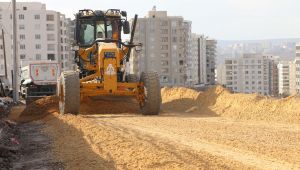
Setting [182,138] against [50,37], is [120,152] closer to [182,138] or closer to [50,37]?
[182,138]

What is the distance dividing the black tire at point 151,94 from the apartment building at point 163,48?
100410mm

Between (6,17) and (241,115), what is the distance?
86.4 meters

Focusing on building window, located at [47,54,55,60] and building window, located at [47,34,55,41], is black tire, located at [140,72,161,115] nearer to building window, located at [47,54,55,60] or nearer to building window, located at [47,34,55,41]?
building window, located at [47,54,55,60]

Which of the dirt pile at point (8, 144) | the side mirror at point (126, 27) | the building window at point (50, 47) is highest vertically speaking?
the building window at point (50, 47)

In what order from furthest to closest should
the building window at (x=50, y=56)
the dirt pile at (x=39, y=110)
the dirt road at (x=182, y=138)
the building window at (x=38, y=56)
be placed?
the building window at (x=50, y=56) → the building window at (x=38, y=56) → the dirt pile at (x=39, y=110) → the dirt road at (x=182, y=138)

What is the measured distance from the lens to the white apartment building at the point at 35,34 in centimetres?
10081

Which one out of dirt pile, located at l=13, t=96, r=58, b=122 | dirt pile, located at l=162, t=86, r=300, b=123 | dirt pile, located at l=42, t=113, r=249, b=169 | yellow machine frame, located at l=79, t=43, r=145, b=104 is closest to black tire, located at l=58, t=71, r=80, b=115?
yellow machine frame, located at l=79, t=43, r=145, b=104

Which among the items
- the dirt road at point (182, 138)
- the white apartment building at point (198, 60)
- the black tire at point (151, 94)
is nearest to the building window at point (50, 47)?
the white apartment building at point (198, 60)

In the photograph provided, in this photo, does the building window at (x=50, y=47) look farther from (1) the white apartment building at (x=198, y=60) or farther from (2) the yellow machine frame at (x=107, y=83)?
(2) the yellow machine frame at (x=107, y=83)

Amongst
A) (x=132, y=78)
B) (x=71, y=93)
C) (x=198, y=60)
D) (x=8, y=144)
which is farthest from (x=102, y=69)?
(x=198, y=60)

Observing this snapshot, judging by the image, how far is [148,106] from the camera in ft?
66.7

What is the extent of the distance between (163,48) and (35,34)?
105 ft

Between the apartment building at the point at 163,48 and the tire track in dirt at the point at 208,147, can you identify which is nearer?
the tire track in dirt at the point at 208,147

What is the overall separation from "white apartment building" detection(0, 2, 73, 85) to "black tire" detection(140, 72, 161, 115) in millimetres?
80140
